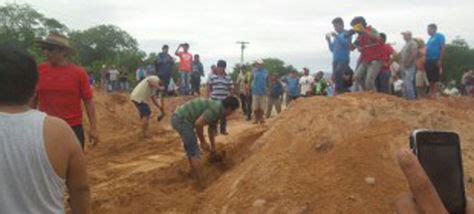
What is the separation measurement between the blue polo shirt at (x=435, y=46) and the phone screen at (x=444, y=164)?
387 inches

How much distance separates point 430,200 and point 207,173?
7241 millimetres

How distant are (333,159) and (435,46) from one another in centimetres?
558

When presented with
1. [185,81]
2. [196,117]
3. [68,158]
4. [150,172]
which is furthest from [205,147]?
[185,81]

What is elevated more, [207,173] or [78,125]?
[78,125]

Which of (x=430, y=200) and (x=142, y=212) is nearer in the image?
(x=430, y=200)

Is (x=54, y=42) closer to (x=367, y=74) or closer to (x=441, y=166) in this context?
(x=441, y=166)

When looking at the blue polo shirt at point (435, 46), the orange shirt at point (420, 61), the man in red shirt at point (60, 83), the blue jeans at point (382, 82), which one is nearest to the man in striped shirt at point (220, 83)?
the blue jeans at point (382, 82)

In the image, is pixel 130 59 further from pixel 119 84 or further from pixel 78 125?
pixel 78 125

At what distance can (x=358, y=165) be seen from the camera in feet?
20.0

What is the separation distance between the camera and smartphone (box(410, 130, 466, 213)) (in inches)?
61.6

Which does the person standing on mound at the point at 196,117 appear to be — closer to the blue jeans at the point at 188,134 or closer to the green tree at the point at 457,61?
the blue jeans at the point at 188,134

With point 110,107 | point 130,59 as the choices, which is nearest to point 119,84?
point 110,107

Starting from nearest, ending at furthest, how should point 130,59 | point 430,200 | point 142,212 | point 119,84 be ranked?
point 430,200 < point 142,212 < point 119,84 < point 130,59

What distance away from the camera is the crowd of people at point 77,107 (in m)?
2.45
